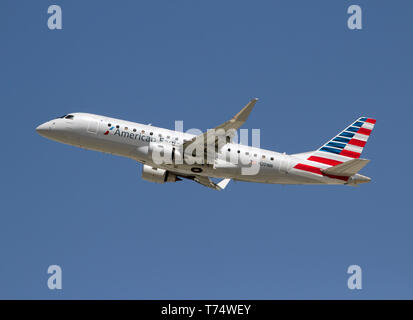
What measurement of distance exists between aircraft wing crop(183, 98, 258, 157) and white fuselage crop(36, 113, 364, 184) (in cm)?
169

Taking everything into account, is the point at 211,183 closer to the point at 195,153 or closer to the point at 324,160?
the point at 195,153

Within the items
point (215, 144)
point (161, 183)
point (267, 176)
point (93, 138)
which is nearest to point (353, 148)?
point (267, 176)

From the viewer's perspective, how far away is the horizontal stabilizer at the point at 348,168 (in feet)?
158

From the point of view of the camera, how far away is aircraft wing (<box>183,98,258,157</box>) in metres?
44.8

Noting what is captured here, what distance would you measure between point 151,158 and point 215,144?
5.17 metres

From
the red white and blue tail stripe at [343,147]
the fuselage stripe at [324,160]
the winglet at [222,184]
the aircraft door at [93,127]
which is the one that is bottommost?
the winglet at [222,184]

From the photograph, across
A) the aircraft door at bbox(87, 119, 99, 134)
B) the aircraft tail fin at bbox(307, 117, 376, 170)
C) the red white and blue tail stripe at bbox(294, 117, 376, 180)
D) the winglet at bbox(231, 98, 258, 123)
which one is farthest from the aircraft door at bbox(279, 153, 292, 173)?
the aircraft door at bbox(87, 119, 99, 134)

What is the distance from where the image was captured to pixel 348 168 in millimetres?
49344

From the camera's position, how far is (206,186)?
55.5m

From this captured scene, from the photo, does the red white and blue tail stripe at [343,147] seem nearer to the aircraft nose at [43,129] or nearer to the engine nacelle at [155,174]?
the engine nacelle at [155,174]

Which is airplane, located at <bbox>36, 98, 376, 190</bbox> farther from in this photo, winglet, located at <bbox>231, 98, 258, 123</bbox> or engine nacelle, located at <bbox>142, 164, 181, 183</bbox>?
winglet, located at <bbox>231, 98, 258, 123</bbox>

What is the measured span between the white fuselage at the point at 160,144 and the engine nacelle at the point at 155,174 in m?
2.25

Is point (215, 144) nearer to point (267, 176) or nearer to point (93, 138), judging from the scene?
point (267, 176)

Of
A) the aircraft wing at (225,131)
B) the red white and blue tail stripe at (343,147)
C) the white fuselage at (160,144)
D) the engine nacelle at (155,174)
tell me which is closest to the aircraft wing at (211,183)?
the engine nacelle at (155,174)
